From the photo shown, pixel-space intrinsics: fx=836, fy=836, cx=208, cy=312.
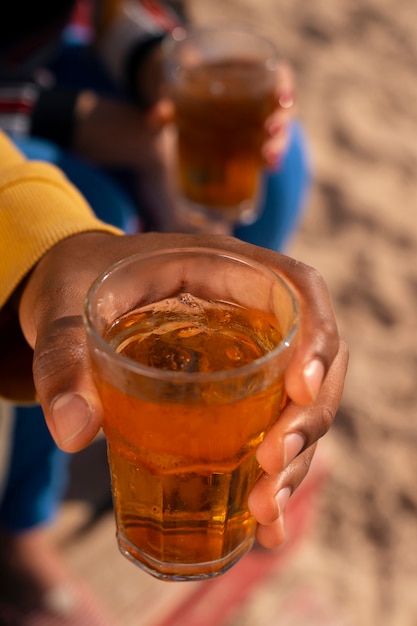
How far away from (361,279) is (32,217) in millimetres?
1990

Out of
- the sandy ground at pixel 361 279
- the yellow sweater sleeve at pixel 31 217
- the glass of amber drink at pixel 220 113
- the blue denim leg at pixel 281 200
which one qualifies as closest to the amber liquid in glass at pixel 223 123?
the glass of amber drink at pixel 220 113

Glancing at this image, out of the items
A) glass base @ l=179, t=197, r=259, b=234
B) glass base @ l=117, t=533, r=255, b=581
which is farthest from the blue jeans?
glass base @ l=117, t=533, r=255, b=581

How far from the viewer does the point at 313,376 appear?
80cm

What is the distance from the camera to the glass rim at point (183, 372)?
74cm

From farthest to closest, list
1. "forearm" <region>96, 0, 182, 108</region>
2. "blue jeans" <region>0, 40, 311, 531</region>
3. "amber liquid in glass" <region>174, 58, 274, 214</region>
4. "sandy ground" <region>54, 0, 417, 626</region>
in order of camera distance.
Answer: "forearm" <region>96, 0, 182, 108</region> < "sandy ground" <region>54, 0, 417, 626</region> < "blue jeans" <region>0, 40, 311, 531</region> < "amber liquid in glass" <region>174, 58, 274, 214</region>

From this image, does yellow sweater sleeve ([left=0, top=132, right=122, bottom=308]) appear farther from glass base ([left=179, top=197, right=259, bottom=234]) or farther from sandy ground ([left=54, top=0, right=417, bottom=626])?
sandy ground ([left=54, top=0, right=417, bottom=626])

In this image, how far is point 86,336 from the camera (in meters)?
0.82

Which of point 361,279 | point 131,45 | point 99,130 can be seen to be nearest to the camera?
point 99,130

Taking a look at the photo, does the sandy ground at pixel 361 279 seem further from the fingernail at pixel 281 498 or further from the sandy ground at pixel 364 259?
the fingernail at pixel 281 498

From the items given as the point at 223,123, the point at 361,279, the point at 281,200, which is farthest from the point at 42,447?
the point at 361,279

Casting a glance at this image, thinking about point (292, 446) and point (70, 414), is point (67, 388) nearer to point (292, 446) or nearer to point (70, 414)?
point (70, 414)

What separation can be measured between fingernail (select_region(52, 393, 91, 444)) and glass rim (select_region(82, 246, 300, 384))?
0.06 meters

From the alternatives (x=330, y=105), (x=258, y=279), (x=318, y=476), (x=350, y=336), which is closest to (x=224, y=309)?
(x=258, y=279)

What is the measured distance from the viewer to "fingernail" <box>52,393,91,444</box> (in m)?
0.80
